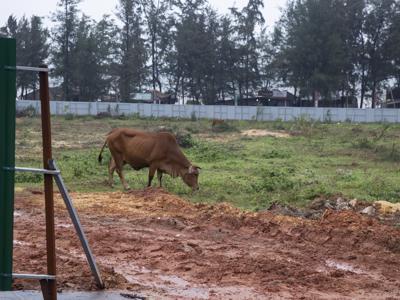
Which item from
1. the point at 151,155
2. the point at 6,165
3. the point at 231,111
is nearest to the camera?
the point at 6,165

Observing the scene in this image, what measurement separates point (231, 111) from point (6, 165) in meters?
47.9

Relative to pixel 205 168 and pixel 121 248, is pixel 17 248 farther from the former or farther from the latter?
pixel 205 168

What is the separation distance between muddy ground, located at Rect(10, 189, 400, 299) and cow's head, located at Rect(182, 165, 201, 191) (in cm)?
316

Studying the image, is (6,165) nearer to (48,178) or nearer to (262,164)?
(48,178)

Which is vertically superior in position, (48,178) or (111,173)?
(48,178)

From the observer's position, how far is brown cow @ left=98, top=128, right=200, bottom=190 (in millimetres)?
16172

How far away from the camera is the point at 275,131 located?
37125 mm

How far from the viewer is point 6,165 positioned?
5.04 meters

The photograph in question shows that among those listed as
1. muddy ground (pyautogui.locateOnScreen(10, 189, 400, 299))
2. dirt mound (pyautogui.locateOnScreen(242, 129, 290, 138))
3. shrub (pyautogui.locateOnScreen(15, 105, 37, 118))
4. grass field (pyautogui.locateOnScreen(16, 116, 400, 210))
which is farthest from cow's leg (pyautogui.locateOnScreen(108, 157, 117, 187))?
shrub (pyautogui.locateOnScreen(15, 105, 37, 118))

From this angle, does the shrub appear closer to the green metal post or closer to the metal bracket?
the metal bracket

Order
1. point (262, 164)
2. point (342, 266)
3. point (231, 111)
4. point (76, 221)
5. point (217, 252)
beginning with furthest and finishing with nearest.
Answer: point (231, 111)
point (262, 164)
point (217, 252)
point (342, 266)
point (76, 221)

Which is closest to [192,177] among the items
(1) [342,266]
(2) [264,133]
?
(1) [342,266]

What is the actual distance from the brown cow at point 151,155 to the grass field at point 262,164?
39 centimetres

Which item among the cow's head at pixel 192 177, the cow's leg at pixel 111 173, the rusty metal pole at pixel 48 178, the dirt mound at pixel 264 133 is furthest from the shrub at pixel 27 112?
the rusty metal pole at pixel 48 178
